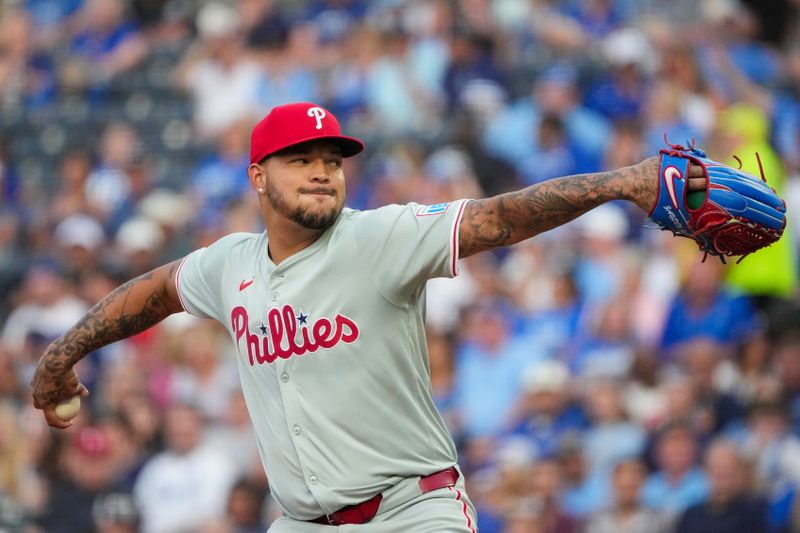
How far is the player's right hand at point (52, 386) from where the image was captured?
525cm

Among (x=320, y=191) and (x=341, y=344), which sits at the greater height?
(x=320, y=191)

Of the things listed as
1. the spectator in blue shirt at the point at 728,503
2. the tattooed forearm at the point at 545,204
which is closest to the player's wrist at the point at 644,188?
the tattooed forearm at the point at 545,204

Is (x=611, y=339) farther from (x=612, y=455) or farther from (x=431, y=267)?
(x=431, y=267)

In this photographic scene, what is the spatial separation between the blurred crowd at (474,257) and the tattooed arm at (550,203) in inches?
140

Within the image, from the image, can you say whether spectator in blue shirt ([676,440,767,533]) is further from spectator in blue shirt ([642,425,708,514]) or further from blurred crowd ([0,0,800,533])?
spectator in blue shirt ([642,425,708,514])

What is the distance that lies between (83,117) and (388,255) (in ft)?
Answer: 32.4

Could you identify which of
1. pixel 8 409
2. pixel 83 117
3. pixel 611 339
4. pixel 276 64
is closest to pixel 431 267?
pixel 611 339

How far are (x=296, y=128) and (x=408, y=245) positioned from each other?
590mm

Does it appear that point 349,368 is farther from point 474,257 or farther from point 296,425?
point 474,257

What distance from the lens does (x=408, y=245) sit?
14.7 feet

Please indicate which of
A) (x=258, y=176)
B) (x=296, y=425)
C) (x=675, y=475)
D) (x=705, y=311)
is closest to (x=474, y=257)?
(x=705, y=311)

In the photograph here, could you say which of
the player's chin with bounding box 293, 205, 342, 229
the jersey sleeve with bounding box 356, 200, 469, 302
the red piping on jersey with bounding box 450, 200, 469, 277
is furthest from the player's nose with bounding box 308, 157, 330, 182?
the red piping on jersey with bounding box 450, 200, 469, 277

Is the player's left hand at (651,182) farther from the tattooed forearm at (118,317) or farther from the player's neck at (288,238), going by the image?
the tattooed forearm at (118,317)

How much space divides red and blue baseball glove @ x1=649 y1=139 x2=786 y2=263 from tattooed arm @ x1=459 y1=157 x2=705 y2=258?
0.09 feet
